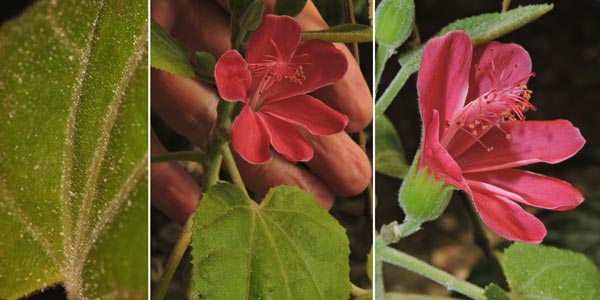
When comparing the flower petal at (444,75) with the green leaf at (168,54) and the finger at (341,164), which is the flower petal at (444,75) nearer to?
the finger at (341,164)

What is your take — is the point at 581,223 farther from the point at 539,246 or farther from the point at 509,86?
the point at 509,86

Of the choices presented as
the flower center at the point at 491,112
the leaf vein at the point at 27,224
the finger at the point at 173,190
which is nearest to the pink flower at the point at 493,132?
the flower center at the point at 491,112

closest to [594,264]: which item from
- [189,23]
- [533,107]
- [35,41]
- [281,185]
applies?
[533,107]

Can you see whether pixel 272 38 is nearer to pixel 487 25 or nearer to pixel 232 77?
pixel 232 77

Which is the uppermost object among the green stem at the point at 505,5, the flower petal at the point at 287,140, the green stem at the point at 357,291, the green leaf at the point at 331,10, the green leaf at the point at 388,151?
the green leaf at the point at 331,10

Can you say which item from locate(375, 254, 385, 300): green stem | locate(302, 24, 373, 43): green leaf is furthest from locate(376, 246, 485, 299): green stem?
locate(302, 24, 373, 43): green leaf

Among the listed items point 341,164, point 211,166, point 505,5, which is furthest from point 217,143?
point 505,5

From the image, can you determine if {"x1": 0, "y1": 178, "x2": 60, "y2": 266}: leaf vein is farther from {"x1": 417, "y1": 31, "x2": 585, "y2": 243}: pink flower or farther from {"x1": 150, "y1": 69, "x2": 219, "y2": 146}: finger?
{"x1": 417, "y1": 31, "x2": 585, "y2": 243}: pink flower
